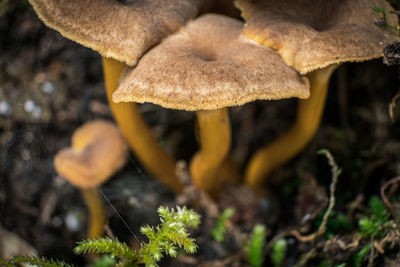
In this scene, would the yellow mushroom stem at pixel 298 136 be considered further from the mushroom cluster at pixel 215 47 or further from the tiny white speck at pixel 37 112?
the tiny white speck at pixel 37 112

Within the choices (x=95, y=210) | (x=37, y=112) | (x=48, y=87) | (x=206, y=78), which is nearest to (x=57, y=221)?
(x=95, y=210)

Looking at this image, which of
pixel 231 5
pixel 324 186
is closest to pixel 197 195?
pixel 324 186

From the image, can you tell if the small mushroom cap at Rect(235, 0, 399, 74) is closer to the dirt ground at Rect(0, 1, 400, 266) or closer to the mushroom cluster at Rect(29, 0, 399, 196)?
the mushroom cluster at Rect(29, 0, 399, 196)

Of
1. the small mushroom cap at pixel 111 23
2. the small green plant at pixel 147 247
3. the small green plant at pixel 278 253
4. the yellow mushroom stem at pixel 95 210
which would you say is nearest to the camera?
the small green plant at pixel 147 247

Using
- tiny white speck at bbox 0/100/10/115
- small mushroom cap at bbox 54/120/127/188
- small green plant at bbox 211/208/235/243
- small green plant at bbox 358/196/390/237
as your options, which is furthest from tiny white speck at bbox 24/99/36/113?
small green plant at bbox 358/196/390/237

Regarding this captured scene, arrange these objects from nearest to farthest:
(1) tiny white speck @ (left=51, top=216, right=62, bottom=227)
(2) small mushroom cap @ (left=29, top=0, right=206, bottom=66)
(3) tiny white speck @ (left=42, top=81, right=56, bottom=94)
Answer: (2) small mushroom cap @ (left=29, top=0, right=206, bottom=66)
(1) tiny white speck @ (left=51, top=216, right=62, bottom=227)
(3) tiny white speck @ (left=42, top=81, right=56, bottom=94)

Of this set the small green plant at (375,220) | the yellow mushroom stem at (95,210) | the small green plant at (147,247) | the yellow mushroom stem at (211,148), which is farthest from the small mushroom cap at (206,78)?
the yellow mushroom stem at (95,210)
